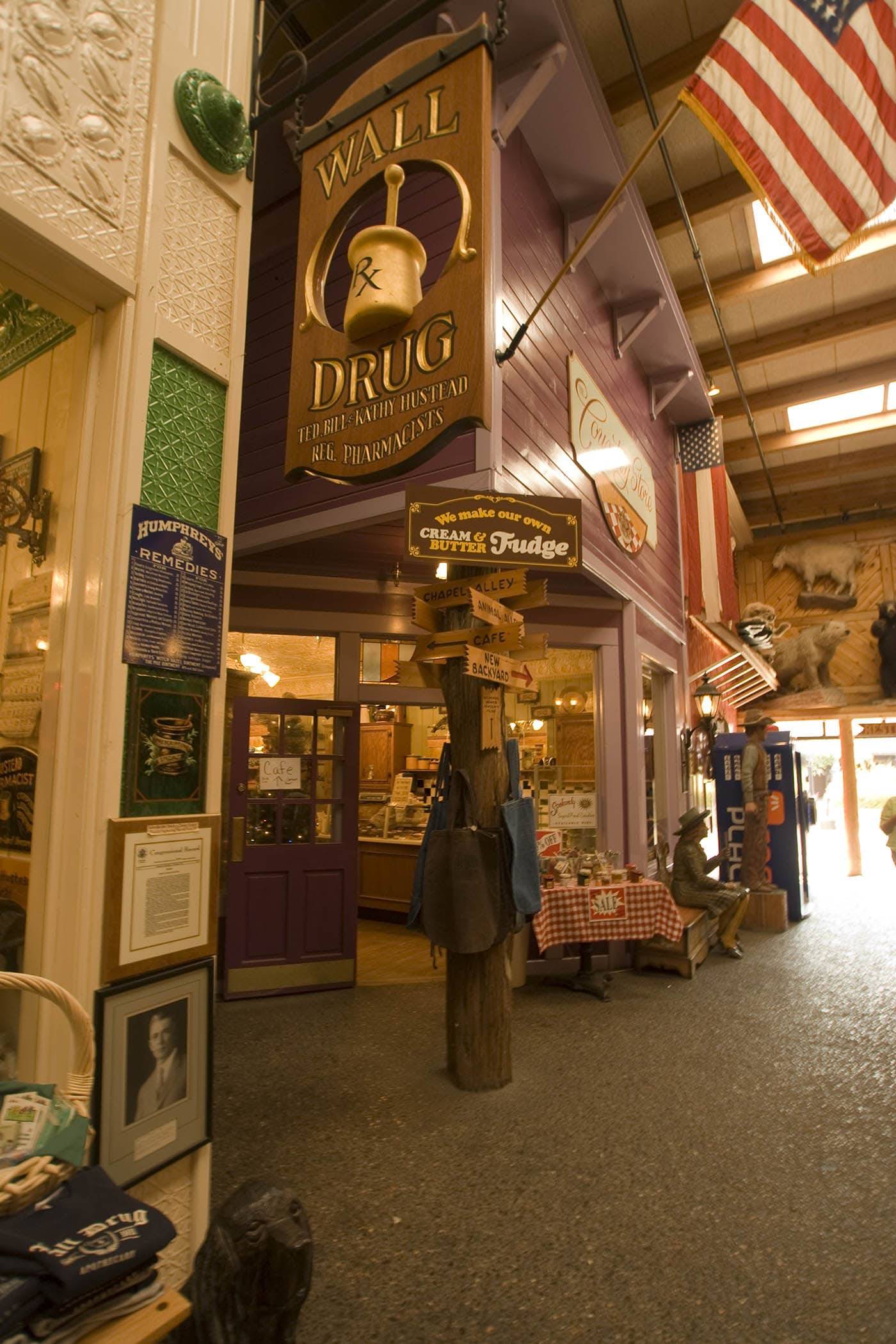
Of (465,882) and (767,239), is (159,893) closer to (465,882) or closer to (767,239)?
(465,882)

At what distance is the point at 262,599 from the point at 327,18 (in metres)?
4.33

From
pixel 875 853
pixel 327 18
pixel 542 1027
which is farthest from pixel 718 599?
pixel 327 18

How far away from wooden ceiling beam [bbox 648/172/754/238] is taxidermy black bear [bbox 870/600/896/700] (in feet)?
24.9

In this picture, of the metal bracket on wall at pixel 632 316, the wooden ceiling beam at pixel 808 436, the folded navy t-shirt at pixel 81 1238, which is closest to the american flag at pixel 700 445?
the metal bracket on wall at pixel 632 316

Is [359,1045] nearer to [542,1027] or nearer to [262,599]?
[542,1027]

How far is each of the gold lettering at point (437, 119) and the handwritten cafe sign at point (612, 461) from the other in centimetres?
328

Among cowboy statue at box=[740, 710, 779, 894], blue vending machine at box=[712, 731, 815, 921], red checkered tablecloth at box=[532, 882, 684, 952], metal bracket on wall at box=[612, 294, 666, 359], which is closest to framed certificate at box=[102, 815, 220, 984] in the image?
red checkered tablecloth at box=[532, 882, 684, 952]

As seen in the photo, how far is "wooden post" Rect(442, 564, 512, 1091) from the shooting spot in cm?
394

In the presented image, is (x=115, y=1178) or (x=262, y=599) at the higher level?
(x=262, y=599)

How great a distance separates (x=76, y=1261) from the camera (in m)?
1.25

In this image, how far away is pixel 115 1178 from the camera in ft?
6.73

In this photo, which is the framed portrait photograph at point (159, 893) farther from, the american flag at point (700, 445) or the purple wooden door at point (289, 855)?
the american flag at point (700, 445)

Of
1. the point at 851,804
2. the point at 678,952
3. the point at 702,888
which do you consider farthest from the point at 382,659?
the point at 851,804

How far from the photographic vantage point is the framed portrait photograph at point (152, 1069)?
206 cm
